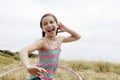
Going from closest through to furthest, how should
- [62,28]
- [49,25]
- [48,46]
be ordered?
[49,25], [48,46], [62,28]

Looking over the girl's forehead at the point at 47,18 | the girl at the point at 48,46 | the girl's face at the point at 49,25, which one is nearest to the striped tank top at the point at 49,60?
the girl at the point at 48,46

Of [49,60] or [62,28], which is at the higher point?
[62,28]

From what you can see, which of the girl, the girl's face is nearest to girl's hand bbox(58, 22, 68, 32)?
→ the girl

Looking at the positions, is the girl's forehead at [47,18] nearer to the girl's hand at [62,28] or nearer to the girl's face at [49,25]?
the girl's face at [49,25]

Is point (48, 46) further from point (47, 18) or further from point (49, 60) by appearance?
point (47, 18)

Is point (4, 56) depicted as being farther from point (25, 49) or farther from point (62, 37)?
point (25, 49)

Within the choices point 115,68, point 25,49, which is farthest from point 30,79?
point 115,68

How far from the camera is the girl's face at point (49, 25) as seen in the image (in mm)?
5822

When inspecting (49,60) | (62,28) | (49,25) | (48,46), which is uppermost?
(49,25)

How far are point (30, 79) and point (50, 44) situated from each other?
1.95ft

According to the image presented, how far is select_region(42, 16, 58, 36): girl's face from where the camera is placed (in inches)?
229

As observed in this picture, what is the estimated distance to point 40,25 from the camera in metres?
5.98

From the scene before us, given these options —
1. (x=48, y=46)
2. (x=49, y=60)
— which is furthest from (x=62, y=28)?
(x=49, y=60)

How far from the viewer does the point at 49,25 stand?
5812mm
